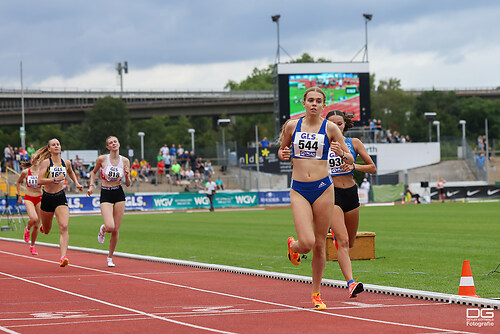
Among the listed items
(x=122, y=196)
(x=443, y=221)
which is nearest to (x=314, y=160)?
(x=122, y=196)

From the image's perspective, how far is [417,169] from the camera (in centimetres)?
6681

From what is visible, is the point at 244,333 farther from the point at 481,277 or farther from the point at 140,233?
the point at 140,233

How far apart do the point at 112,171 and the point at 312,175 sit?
21.8ft

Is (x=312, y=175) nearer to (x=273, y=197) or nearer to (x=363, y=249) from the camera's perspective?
(x=363, y=249)

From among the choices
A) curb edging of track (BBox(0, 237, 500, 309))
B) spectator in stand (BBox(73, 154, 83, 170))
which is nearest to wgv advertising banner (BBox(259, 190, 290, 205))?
spectator in stand (BBox(73, 154, 83, 170))

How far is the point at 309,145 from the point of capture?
31.0ft

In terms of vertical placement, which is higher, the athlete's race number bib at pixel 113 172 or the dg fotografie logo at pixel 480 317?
the athlete's race number bib at pixel 113 172

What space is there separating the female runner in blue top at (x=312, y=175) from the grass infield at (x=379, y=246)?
7.90 feet

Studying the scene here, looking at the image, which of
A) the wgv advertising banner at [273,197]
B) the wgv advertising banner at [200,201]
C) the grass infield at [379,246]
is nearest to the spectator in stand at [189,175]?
the wgv advertising banner at [200,201]

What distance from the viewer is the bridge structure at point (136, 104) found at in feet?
305

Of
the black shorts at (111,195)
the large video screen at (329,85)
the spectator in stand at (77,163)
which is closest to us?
the black shorts at (111,195)

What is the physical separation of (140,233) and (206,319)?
18.9 m

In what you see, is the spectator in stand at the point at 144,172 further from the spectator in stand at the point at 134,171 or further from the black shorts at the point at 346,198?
the black shorts at the point at 346,198

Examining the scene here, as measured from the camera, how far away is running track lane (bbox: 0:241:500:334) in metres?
8.21
